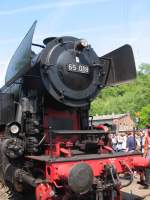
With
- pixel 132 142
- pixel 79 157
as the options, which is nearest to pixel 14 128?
pixel 79 157

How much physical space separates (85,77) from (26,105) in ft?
4.44

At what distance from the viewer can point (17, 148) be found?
6820mm

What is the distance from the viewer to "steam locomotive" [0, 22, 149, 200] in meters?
6.46

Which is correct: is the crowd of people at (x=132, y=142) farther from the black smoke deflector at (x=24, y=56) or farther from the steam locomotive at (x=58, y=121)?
the black smoke deflector at (x=24, y=56)

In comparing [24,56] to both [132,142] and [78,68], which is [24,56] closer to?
[78,68]

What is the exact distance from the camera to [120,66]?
8.09m

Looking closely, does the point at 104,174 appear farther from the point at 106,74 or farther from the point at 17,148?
the point at 106,74

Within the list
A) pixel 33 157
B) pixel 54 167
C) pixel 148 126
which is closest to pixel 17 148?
pixel 33 157

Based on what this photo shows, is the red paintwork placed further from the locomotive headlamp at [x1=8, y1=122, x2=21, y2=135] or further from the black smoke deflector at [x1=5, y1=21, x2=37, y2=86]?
the black smoke deflector at [x1=5, y1=21, x2=37, y2=86]

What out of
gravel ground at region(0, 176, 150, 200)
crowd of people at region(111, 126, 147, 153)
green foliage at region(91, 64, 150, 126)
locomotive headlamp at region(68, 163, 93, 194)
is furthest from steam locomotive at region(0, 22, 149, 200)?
green foliage at region(91, 64, 150, 126)

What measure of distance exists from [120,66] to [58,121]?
2.05 meters

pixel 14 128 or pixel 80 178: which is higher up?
pixel 14 128

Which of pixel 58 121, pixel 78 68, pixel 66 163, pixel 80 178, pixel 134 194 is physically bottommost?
pixel 134 194

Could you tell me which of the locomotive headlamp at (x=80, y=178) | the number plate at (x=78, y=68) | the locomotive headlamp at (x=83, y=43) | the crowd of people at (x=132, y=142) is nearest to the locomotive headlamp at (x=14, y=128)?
the number plate at (x=78, y=68)
